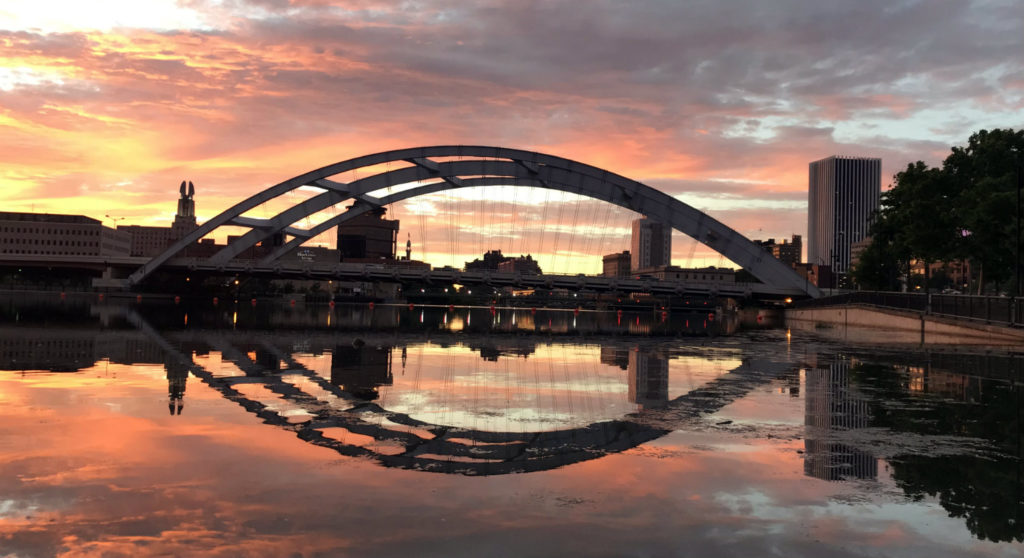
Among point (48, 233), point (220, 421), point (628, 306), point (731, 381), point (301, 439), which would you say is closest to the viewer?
point (301, 439)

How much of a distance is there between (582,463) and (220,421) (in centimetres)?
519

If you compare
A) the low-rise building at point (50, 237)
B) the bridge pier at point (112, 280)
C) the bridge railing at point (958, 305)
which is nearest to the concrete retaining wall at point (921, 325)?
the bridge railing at point (958, 305)

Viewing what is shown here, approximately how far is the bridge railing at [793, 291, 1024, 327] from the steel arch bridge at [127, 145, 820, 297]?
2873 centimetres

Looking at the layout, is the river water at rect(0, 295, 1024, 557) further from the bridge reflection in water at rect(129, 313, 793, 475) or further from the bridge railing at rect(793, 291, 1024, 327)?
the bridge railing at rect(793, 291, 1024, 327)

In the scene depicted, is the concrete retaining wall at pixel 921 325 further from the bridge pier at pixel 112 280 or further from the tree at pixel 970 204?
the bridge pier at pixel 112 280

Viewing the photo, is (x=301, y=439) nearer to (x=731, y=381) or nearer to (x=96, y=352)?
(x=731, y=381)

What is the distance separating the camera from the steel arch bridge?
3295 inches

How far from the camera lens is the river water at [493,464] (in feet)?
21.3

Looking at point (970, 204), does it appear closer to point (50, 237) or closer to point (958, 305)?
point (958, 305)

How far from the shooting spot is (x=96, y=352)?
74.6 ft

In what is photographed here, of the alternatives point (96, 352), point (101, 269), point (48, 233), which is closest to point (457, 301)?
point (101, 269)

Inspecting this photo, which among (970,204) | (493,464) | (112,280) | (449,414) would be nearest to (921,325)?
(970,204)

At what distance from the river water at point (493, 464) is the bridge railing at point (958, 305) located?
21.4 metres

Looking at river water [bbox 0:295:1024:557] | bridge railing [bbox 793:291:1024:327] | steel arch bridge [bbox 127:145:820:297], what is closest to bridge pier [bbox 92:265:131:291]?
steel arch bridge [bbox 127:145:820:297]
